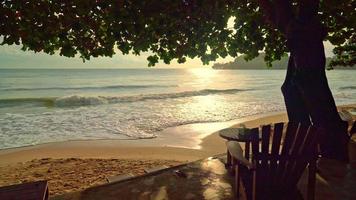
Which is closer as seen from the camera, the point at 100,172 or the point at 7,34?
the point at 7,34

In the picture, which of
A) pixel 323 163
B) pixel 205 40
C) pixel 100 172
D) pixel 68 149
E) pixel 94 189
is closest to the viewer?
pixel 94 189

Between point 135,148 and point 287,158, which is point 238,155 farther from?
point 135,148

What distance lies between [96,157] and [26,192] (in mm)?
6849

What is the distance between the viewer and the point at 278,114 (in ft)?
68.0

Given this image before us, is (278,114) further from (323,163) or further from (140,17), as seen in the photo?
(140,17)

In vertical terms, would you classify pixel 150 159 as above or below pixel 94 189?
below

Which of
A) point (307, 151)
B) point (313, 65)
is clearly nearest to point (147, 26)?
point (313, 65)

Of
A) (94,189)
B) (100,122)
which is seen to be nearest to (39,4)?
(94,189)

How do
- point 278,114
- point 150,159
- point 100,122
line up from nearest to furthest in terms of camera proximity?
point 150,159 → point 100,122 → point 278,114

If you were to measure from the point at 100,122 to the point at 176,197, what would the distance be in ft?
43.0

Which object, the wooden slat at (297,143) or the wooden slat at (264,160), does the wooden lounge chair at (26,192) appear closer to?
the wooden slat at (264,160)

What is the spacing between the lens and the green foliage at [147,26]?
20.6ft

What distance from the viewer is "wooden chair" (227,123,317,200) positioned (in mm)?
3865

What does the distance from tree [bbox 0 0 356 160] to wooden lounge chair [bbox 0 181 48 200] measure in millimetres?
2914
